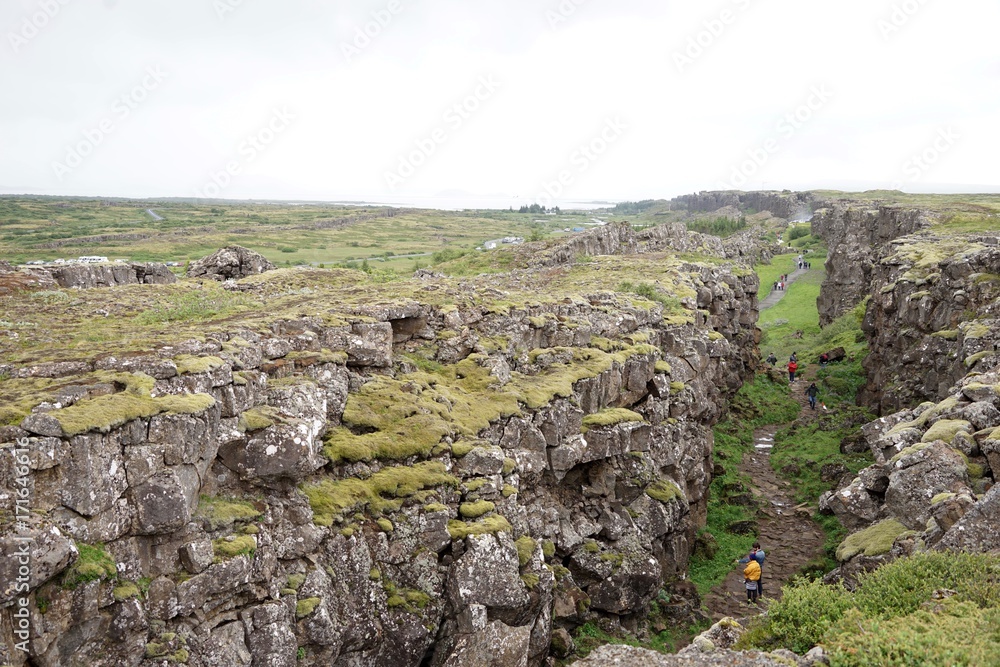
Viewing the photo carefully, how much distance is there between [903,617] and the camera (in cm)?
1552

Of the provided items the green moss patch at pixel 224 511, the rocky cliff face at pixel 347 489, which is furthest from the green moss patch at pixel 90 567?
the green moss patch at pixel 224 511

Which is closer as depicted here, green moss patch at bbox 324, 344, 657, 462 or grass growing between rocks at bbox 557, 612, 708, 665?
green moss patch at bbox 324, 344, 657, 462

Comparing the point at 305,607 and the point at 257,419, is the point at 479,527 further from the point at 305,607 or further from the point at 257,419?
the point at 257,419

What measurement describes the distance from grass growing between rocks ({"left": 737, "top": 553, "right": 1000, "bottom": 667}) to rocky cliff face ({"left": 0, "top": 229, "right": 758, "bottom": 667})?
25.4 feet

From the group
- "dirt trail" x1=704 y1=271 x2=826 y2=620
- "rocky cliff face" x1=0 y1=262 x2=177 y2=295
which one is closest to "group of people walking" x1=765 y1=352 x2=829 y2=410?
"dirt trail" x1=704 y1=271 x2=826 y2=620

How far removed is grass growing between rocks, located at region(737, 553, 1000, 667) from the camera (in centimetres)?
1360

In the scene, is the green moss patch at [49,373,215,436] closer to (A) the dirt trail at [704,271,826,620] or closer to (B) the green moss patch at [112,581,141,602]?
(B) the green moss patch at [112,581,141,602]

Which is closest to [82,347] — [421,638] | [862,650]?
[421,638]

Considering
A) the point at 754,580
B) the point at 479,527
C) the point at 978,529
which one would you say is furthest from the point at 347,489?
the point at 754,580

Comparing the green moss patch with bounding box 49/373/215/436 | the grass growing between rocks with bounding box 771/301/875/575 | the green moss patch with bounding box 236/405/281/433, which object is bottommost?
the grass growing between rocks with bounding box 771/301/875/575

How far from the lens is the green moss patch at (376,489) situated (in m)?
19.4

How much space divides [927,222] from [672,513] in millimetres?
66765

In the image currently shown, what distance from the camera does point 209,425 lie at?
17.7 metres

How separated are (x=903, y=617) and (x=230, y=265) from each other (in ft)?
136
